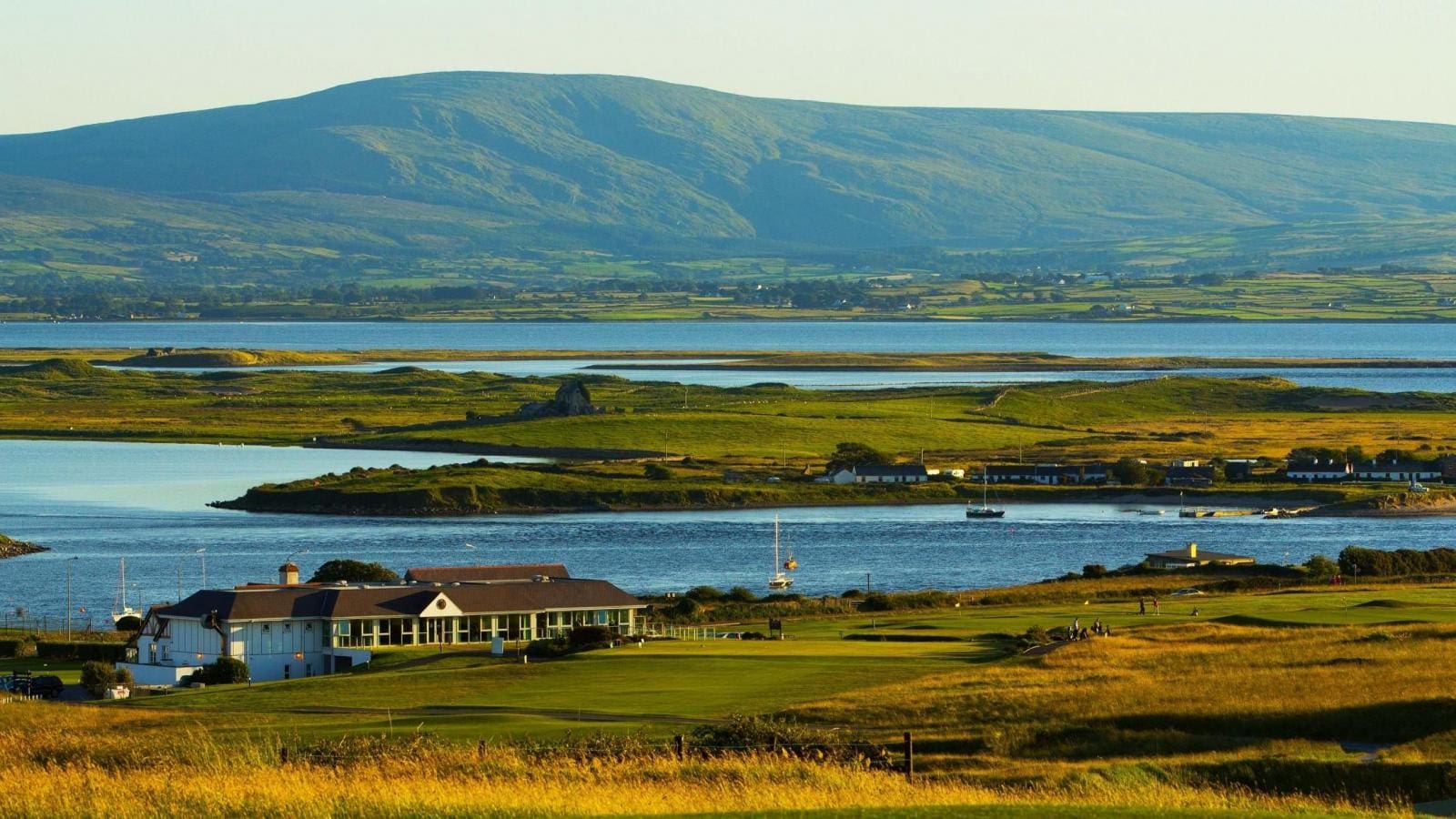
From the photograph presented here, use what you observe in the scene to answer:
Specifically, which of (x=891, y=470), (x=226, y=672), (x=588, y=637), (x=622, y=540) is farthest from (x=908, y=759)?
(x=891, y=470)

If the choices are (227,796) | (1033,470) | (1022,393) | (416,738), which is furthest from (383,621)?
(1022,393)

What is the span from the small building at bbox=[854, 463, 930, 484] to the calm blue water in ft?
19.3

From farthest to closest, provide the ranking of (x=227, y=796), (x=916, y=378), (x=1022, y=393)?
(x=916, y=378) → (x=1022, y=393) → (x=227, y=796)

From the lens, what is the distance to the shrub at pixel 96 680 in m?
44.6

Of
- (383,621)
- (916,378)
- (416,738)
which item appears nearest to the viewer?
(416,738)

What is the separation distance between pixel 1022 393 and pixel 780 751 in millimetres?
127658

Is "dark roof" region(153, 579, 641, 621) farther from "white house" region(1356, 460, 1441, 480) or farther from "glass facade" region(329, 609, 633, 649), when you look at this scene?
"white house" region(1356, 460, 1441, 480)

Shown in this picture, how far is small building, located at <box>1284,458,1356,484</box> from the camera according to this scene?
10731 cm

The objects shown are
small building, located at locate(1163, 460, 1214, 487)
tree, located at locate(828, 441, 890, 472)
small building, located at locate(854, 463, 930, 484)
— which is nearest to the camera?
small building, located at locate(1163, 460, 1214, 487)

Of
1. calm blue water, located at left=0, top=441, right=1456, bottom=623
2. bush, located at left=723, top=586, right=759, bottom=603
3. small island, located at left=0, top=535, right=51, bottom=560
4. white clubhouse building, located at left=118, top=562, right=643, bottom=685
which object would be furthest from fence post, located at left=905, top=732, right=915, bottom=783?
small island, located at left=0, top=535, right=51, bottom=560

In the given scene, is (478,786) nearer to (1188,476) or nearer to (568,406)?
(1188,476)

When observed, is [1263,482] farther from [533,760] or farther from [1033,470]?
[533,760]

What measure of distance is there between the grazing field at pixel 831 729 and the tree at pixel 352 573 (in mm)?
14171

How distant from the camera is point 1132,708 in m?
32.3
